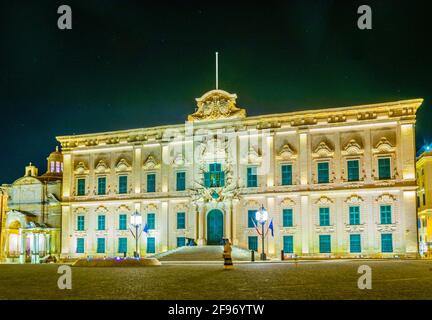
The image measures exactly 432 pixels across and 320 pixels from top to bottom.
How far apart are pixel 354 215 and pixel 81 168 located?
23.8m

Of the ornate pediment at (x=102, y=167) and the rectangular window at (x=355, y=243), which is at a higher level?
the ornate pediment at (x=102, y=167)

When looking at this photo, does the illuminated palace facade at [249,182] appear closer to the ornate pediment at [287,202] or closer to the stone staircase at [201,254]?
the ornate pediment at [287,202]

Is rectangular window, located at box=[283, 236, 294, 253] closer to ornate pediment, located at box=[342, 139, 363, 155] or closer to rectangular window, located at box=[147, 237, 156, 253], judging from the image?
ornate pediment, located at box=[342, 139, 363, 155]

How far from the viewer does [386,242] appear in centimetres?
4034

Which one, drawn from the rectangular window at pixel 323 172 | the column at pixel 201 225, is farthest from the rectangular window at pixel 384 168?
the column at pixel 201 225

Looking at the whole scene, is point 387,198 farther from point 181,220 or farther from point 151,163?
point 151,163

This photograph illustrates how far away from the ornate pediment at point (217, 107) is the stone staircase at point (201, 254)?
10.5m

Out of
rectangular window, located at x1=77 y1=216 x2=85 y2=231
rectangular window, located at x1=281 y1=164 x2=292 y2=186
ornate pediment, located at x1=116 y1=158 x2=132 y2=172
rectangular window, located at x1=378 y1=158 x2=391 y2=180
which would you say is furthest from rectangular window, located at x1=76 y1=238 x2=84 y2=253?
rectangular window, located at x1=378 y1=158 x2=391 y2=180

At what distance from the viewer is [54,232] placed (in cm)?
5228

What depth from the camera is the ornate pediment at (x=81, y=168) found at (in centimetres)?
4975

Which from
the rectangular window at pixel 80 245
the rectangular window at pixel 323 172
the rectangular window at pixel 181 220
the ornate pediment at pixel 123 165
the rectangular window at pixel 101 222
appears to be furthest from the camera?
the rectangular window at pixel 80 245
